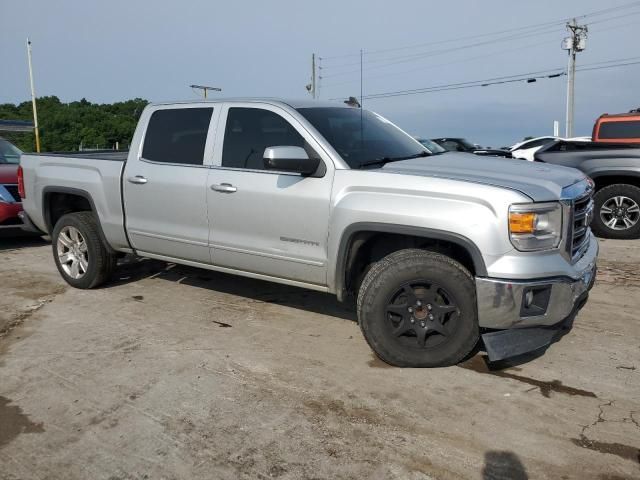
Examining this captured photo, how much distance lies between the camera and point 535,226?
329 cm

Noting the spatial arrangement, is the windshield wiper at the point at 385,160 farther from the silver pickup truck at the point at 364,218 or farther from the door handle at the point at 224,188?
the door handle at the point at 224,188

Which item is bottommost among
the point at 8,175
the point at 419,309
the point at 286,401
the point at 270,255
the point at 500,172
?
the point at 286,401

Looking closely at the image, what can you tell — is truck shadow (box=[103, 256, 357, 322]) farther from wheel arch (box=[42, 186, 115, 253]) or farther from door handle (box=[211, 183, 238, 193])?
door handle (box=[211, 183, 238, 193])

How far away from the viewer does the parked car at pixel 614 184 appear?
7.97 meters

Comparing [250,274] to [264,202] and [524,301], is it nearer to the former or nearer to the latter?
[264,202]

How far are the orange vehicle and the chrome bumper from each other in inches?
321

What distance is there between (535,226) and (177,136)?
122 inches

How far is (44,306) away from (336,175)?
3.24 metres

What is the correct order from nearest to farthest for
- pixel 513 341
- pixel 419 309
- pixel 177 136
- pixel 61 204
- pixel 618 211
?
pixel 513 341 → pixel 419 309 → pixel 177 136 → pixel 61 204 → pixel 618 211

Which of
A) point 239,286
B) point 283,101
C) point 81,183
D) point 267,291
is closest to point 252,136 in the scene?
point 283,101

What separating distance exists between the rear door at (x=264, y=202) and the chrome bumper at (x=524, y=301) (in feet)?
3.87

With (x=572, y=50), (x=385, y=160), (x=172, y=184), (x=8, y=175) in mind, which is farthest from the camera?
(x=572, y=50)

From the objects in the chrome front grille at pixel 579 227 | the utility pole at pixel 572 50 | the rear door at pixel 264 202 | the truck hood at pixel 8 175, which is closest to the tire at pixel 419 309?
the rear door at pixel 264 202

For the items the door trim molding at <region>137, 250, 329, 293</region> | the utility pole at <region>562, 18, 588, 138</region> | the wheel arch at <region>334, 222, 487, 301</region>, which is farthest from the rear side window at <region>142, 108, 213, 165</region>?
the utility pole at <region>562, 18, 588, 138</region>
